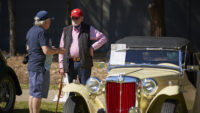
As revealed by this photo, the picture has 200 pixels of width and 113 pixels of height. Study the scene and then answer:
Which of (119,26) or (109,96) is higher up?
(119,26)

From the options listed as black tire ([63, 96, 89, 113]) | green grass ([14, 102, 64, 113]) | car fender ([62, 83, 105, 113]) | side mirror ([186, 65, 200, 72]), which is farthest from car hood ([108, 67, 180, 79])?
green grass ([14, 102, 64, 113])

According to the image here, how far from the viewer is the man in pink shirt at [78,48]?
7.45m

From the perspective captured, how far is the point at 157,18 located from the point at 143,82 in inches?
382

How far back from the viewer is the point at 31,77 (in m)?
6.70

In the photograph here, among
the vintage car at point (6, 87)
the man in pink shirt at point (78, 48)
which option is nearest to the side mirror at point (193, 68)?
the man in pink shirt at point (78, 48)

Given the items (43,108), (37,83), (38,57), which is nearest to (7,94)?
(43,108)

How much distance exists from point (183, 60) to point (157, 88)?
3.50ft

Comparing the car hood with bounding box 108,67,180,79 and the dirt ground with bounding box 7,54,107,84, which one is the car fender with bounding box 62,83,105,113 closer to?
the car hood with bounding box 108,67,180,79

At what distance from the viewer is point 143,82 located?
5.89 m

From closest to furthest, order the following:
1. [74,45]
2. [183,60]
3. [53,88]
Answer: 1. [183,60]
2. [74,45]
3. [53,88]

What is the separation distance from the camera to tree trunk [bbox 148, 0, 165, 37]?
15.2 m

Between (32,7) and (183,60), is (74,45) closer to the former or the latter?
(183,60)

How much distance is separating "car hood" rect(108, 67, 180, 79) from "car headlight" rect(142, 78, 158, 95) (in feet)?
0.44

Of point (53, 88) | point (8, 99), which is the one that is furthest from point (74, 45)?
point (53, 88)
